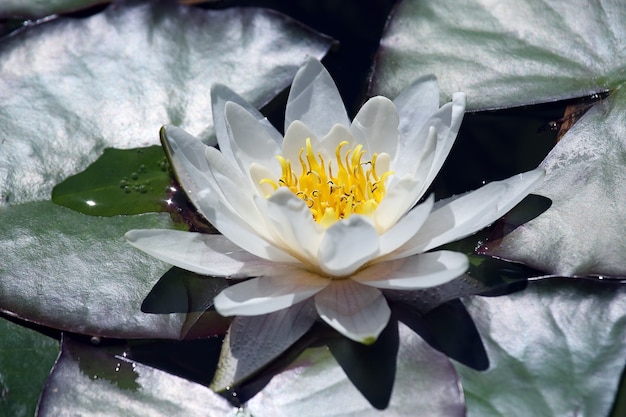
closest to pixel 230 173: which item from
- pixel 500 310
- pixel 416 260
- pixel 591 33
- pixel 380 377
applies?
pixel 416 260

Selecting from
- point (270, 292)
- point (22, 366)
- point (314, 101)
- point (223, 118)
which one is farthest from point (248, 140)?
point (22, 366)

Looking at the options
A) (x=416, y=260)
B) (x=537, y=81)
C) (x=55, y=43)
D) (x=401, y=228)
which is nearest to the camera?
(x=401, y=228)

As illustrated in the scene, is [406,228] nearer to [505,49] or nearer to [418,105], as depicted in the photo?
→ [418,105]

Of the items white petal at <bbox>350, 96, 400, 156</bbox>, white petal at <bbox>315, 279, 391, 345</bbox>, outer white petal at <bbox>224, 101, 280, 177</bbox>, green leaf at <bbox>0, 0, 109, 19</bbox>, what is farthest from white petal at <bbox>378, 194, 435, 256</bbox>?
green leaf at <bbox>0, 0, 109, 19</bbox>

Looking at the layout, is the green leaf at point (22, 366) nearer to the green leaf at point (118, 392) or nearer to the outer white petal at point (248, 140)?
the green leaf at point (118, 392)

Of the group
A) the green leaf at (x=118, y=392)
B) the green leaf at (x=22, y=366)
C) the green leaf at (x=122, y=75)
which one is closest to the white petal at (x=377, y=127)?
the green leaf at (x=122, y=75)

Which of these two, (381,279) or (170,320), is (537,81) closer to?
(381,279)

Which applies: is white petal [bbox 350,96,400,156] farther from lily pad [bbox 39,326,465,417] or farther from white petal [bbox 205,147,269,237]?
lily pad [bbox 39,326,465,417]
